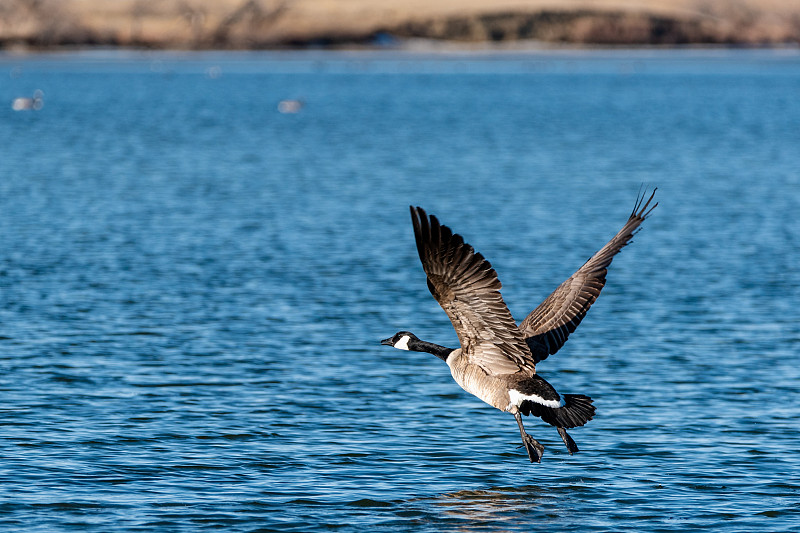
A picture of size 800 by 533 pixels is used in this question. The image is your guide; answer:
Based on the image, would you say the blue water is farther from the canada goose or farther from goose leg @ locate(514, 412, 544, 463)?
the canada goose

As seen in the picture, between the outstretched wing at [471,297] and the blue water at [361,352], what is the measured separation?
1.57 metres

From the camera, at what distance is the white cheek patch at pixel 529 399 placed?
13.9m

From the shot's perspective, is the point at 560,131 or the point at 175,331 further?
the point at 560,131

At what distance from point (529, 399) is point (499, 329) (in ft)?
3.09

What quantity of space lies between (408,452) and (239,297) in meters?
11.8

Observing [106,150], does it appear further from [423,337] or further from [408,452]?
[408,452]

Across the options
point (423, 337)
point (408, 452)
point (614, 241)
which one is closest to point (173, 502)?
point (408, 452)

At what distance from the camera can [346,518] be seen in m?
13.5

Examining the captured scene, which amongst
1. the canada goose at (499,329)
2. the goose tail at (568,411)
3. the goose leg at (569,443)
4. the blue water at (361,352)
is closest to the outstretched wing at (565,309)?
the canada goose at (499,329)

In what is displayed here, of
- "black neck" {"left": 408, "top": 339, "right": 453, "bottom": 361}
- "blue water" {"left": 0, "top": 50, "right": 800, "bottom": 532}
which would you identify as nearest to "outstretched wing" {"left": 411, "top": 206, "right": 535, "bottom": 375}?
"black neck" {"left": 408, "top": 339, "right": 453, "bottom": 361}

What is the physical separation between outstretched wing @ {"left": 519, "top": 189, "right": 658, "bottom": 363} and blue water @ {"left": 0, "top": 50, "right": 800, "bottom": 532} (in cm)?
160

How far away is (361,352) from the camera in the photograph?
22266mm

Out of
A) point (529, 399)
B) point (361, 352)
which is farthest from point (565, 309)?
point (361, 352)

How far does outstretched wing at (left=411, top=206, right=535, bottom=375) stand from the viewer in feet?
40.2
